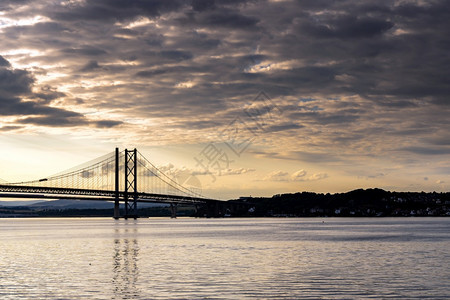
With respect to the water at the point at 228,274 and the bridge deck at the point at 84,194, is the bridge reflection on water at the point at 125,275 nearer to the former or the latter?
the water at the point at 228,274

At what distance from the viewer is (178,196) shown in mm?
161500

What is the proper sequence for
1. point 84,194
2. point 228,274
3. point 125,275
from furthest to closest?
point 84,194 → point 125,275 → point 228,274

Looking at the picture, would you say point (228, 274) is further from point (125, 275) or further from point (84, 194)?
point (84, 194)

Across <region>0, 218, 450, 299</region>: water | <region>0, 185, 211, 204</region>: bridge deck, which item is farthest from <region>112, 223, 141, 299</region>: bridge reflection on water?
<region>0, 185, 211, 204</region>: bridge deck

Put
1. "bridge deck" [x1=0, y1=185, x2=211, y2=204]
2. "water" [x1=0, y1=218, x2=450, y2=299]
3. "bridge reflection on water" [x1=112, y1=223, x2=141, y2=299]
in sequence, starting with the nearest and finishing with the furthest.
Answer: "water" [x1=0, y1=218, x2=450, y2=299] → "bridge reflection on water" [x1=112, y1=223, x2=141, y2=299] → "bridge deck" [x1=0, y1=185, x2=211, y2=204]

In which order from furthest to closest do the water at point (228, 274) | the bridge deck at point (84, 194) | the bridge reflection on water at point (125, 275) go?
the bridge deck at point (84, 194) < the bridge reflection on water at point (125, 275) < the water at point (228, 274)

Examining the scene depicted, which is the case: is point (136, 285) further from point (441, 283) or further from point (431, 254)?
point (431, 254)

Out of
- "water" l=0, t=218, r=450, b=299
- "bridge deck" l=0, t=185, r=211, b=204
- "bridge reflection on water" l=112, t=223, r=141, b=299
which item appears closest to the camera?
"water" l=0, t=218, r=450, b=299

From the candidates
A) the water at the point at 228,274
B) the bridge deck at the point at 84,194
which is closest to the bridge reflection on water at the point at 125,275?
the water at the point at 228,274

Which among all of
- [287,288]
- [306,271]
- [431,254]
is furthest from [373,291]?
[431,254]

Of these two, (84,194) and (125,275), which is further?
(84,194)

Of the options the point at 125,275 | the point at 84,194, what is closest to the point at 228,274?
the point at 125,275

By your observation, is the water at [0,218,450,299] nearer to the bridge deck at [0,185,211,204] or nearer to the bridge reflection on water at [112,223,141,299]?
the bridge reflection on water at [112,223,141,299]

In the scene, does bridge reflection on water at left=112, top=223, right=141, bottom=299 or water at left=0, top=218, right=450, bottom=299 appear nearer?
water at left=0, top=218, right=450, bottom=299
